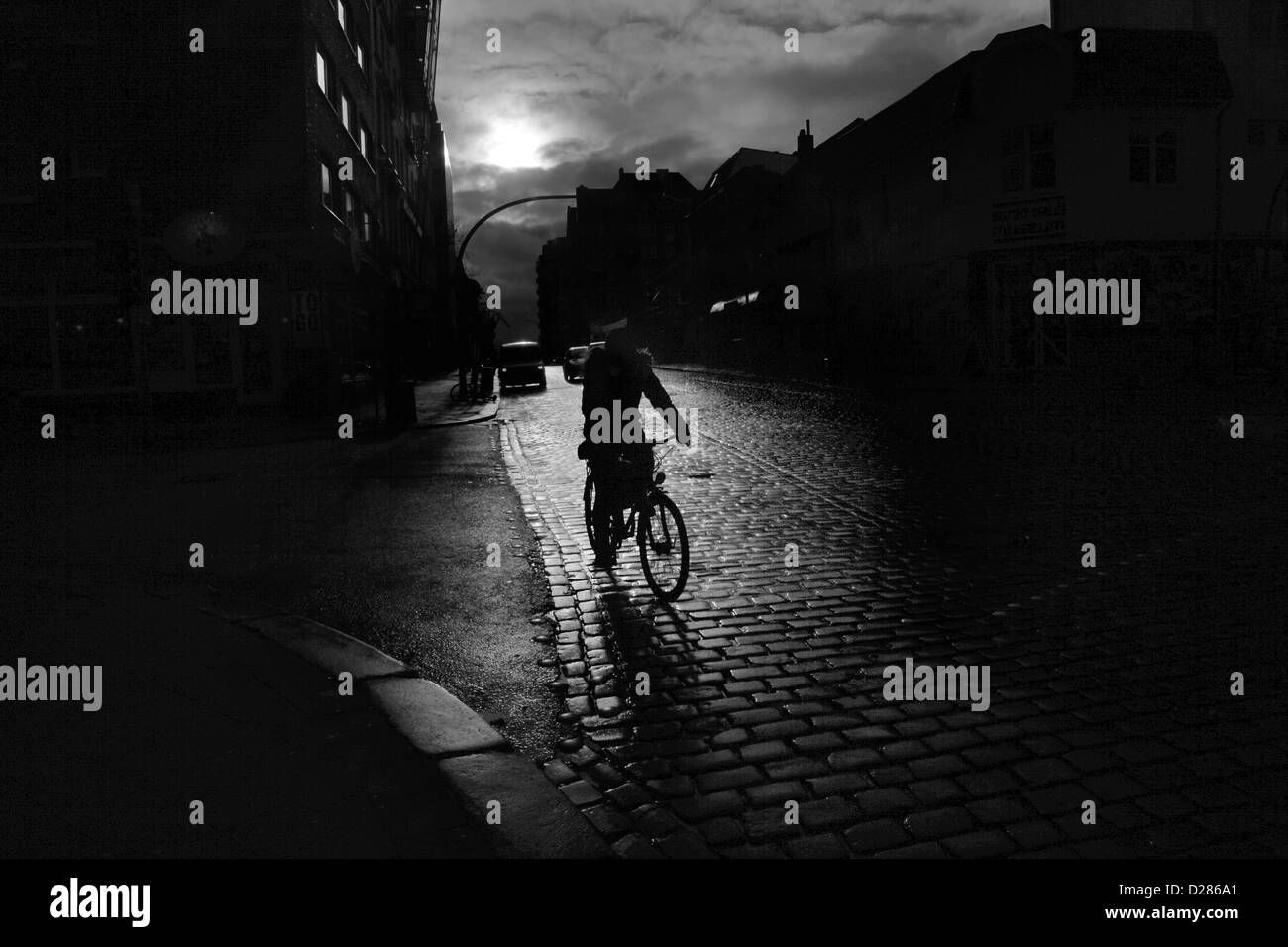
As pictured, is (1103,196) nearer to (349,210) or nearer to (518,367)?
(518,367)

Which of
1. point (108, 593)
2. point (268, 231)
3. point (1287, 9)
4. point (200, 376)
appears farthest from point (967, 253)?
point (108, 593)

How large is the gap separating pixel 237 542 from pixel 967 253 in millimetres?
24138

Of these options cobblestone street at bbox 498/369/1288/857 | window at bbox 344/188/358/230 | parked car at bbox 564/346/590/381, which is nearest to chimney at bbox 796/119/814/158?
parked car at bbox 564/346/590/381

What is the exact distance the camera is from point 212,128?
21.8 meters

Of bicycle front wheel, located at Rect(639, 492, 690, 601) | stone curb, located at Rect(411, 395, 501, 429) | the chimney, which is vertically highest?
the chimney

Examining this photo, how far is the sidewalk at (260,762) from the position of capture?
3217 mm

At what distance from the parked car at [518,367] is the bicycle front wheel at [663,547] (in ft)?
97.3

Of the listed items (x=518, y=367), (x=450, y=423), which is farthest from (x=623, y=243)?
(x=450, y=423)

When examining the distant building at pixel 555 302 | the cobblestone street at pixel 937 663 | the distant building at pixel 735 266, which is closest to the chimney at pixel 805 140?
the distant building at pixel 735 266

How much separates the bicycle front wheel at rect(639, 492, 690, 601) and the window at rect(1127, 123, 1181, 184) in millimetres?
24536

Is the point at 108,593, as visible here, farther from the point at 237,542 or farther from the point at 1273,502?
the point at 1273,502

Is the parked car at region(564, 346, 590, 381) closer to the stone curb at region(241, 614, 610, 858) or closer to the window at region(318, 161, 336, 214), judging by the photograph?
the window at region(318, 161, 336, 214)

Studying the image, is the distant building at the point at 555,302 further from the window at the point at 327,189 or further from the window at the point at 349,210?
the window at the point at 327,189

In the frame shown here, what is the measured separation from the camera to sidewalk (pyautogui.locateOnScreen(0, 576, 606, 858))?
10.6 feet
